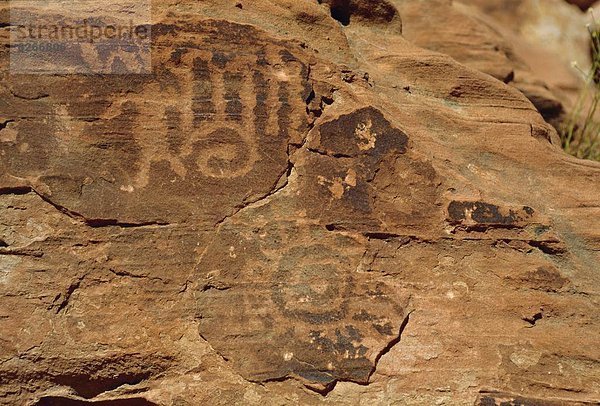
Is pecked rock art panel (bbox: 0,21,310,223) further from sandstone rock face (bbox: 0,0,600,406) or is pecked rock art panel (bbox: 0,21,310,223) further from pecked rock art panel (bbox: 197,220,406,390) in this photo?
pecked rock art panel (bbox: 197,220,406,390)

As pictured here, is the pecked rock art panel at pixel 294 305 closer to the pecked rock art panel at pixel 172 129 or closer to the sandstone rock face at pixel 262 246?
the sandstone rock face at pixel 262 246

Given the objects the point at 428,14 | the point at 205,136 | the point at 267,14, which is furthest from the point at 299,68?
the point at 428,14

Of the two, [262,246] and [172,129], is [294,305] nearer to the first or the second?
[262,246]

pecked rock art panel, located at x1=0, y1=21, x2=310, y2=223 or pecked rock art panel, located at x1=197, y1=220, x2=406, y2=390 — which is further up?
pecked rock art panel, located at x1=0, y1=21, x2=310, y2=223

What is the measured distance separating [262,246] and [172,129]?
0.48 metres

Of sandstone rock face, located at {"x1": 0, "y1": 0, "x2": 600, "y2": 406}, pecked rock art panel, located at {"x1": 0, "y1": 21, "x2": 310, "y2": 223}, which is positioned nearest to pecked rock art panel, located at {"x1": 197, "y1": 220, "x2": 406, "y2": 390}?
sandstone rock face, located at {"x1": 0, "y1": 0, "x2": 600, "y2": 406}

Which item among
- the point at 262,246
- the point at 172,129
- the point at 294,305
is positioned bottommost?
the point at 294,305

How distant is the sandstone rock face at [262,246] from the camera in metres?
2.13

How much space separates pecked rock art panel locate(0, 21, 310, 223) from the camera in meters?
2.16

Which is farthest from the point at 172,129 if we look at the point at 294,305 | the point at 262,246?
the point at 294,305

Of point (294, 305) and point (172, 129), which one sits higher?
point (172, 129)

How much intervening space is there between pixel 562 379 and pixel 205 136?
1.43 metres

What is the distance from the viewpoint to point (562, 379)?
2264 mm

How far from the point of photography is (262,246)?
223cm
